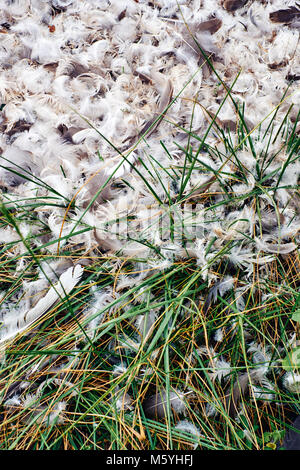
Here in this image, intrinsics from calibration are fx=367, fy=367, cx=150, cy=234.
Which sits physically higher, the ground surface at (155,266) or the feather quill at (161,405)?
the ground surface at (155,266)

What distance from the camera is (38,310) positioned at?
122cm

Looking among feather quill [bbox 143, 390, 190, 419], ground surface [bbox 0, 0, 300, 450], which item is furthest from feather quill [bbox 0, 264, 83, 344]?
feather quill [bbox 143, 390, 190, 419]

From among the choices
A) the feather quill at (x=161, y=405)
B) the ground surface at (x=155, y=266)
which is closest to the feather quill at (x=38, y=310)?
the ground surface at (x=155, y=266)

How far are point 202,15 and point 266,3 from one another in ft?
1.01

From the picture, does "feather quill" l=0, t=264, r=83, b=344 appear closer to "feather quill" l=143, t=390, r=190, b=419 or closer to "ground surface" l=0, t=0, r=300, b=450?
"ground surface" l=0, t=0, r=300, b=450

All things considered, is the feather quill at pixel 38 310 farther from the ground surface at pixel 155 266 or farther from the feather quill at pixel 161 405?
the feather quill at pixel 161 405

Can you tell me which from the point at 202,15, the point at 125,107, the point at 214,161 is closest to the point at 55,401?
the point at 214,161

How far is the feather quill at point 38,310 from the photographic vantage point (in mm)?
1224

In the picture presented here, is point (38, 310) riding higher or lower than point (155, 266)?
lower

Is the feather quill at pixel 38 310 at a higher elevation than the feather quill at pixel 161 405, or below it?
Answer: higher

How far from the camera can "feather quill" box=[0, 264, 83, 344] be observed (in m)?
1.22

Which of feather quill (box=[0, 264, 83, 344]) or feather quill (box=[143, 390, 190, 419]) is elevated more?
feather quill (box=[0, 264, 83, 344])

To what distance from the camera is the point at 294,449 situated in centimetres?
106

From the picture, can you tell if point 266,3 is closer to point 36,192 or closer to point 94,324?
point 36,192
